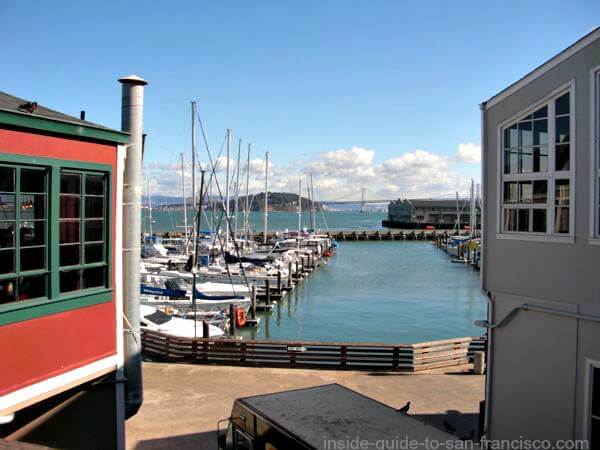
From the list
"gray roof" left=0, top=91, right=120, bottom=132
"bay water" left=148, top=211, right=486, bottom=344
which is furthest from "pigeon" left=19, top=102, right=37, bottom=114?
"bay water" left=148, top=211, right=486, bottom=344

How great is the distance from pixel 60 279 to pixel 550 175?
7546mm

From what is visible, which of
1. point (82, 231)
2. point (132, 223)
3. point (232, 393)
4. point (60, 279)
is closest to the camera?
point (60, 279)

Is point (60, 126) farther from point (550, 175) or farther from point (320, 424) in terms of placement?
point (550, 175)

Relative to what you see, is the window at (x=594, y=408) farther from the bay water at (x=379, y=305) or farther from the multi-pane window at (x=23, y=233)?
the bay water at (x=379, y=305)

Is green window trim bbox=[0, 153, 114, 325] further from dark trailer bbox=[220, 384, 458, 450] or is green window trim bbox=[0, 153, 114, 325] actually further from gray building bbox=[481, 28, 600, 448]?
gray building bbox=[481, 28, 600, 448]

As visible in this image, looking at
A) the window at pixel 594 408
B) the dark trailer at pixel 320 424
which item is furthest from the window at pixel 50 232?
the window at pixel 594 408

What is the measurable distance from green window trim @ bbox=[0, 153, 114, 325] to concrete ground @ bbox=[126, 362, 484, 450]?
4.19 meters

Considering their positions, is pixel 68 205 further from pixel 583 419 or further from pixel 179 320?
pixel 179 320

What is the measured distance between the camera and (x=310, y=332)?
111 ft

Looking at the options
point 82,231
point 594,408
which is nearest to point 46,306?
point 82,231

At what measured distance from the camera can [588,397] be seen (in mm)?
8039

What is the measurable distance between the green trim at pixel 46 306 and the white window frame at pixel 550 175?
666 cm

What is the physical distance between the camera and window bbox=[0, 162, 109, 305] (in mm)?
7590

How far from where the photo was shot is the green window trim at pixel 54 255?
25.0 ft
